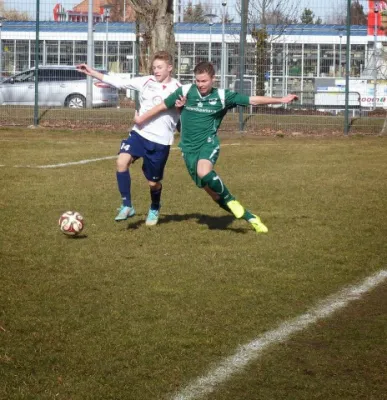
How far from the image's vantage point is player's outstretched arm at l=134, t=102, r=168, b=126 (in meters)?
8.89

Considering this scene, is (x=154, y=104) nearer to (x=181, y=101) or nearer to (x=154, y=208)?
(x=181, y=101)

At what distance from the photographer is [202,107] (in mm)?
8789

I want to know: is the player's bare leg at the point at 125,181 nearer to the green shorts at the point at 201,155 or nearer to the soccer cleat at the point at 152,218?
the soccer cleat at the point at 152,218

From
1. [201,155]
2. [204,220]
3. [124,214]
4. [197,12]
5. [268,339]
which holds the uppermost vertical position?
[197,12]

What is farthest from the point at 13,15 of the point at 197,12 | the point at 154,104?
the point at 154,104

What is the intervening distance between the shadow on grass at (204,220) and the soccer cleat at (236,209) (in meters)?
0.30

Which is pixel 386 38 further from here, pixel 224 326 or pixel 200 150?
pixel 224 326

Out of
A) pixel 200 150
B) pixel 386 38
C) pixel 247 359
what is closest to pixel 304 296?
pixel 247 359

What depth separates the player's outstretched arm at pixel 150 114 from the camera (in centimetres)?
889

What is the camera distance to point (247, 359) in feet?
16.1

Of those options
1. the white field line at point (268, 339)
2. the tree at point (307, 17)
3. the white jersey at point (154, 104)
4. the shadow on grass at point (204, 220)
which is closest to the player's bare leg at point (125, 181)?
the shadow on grass at point (204, 220)

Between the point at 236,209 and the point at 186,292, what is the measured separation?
2.37 m

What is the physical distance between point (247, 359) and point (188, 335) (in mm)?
534

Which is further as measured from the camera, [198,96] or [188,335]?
[198,96]
